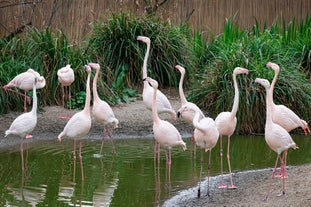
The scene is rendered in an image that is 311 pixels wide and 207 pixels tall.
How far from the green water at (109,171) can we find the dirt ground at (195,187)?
36cm

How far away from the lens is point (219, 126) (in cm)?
907

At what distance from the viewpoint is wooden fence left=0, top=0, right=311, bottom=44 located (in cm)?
1477

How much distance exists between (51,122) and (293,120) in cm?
467

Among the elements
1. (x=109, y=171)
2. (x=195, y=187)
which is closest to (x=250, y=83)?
(x=109, y=171)

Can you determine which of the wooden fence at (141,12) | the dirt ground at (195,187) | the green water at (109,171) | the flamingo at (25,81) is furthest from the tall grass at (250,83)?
the flamingo at (25,81)

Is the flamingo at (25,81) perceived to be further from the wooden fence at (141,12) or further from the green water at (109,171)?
the wooden fence at (141,12)

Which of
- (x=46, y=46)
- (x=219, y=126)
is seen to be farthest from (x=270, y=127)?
(x=46, y=46)

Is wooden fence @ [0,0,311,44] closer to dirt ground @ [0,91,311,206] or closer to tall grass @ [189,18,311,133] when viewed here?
tall grass @ [189,18,311,133]

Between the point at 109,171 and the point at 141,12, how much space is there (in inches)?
273

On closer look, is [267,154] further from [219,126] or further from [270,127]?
[270,127]

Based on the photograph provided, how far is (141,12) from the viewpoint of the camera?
623 inches

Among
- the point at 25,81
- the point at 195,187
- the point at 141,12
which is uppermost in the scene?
the point at 141,12

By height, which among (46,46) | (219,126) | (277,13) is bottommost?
(219,126)

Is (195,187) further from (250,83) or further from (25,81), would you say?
(25,81)
